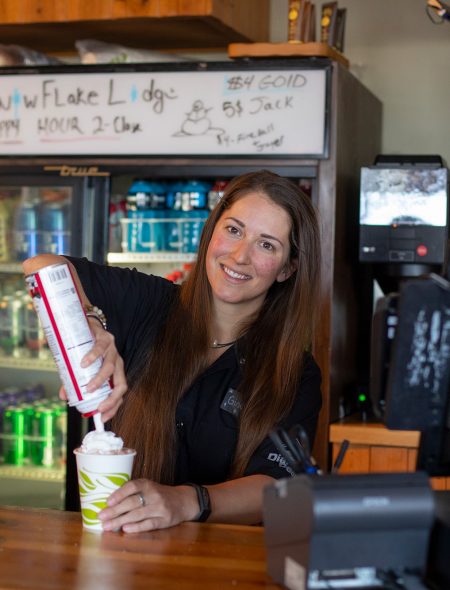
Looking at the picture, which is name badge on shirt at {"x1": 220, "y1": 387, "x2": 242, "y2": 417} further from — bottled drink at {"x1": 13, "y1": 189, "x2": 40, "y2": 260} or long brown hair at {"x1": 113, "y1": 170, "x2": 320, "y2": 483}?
bottled drink at {"x1": 13, "y1": 189, "x2": 40, "y2": 260}

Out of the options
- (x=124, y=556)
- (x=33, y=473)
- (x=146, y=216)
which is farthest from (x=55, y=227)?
(x=124, y=556)

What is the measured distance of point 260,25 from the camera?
4016mm

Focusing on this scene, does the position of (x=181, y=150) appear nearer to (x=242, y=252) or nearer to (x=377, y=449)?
(x=377, y=449)

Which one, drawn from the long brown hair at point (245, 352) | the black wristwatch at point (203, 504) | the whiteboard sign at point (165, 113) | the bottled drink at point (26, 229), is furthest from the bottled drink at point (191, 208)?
the black wristwatch at point (203, 504)

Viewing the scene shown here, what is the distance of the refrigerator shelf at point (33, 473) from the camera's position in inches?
148

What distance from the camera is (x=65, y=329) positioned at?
5.07 feet

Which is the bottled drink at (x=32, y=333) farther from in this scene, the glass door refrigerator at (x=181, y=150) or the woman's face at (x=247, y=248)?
the woman's face at (x=247, y=248)

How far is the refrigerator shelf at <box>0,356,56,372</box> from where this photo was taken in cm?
370

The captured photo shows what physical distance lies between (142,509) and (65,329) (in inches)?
13.3

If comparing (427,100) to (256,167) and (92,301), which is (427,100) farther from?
(92,301)

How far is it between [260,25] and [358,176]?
2.86 feet

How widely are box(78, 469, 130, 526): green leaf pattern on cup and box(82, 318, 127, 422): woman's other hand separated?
0.09 m

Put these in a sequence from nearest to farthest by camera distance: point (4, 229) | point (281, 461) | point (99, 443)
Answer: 1. point (99, 443)
2. point (281, 461)
3. point (4, 229)

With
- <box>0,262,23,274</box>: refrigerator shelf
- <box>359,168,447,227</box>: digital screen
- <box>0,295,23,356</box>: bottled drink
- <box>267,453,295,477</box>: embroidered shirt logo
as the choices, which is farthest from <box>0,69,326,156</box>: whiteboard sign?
<box>267,453,295,477</box>: embroidered shirt logo
